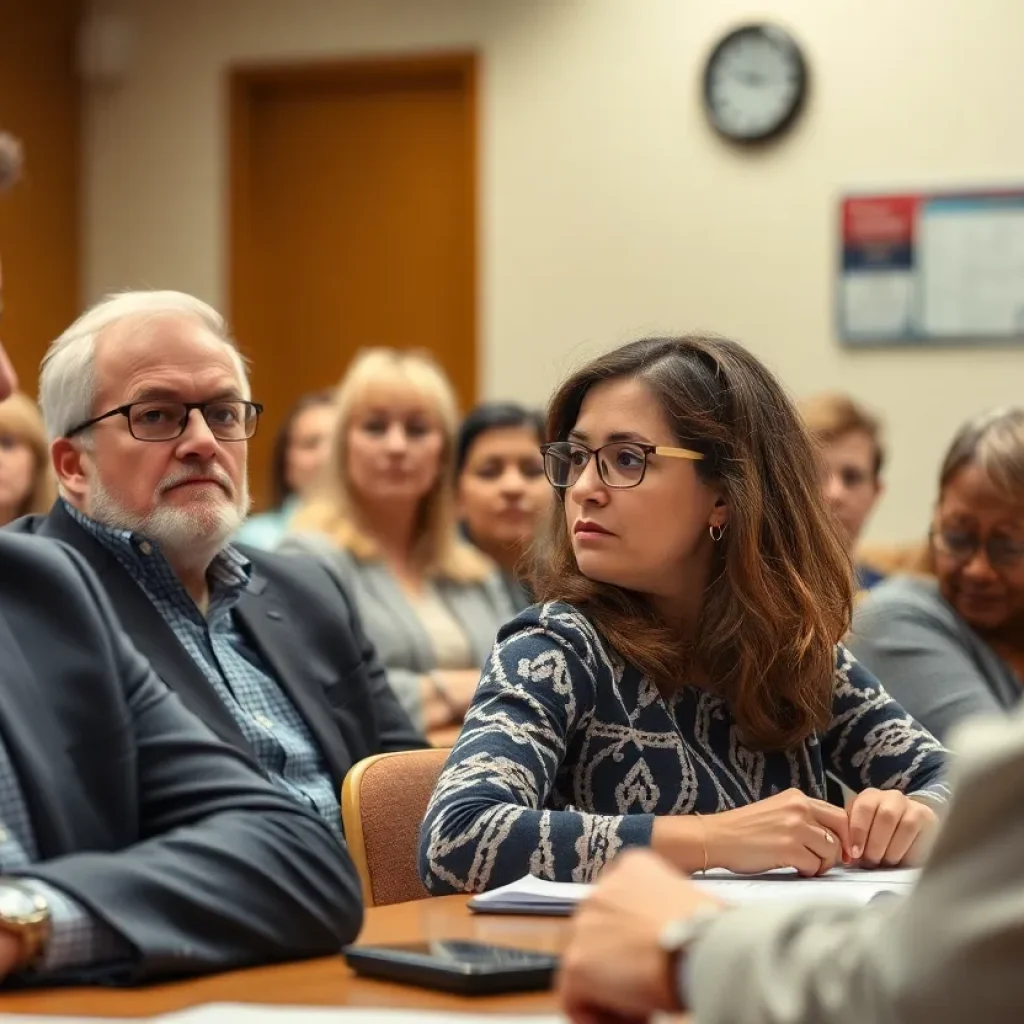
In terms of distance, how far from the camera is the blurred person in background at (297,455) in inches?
241

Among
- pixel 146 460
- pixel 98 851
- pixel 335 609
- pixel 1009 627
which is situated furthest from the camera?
pixel 1009 627

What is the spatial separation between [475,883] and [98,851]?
477mm

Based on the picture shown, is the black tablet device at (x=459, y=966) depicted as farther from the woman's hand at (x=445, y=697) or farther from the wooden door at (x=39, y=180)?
the wooden door at (x=39, y=180)

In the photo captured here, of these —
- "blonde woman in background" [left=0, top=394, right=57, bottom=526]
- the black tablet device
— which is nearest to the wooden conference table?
the black tablet device

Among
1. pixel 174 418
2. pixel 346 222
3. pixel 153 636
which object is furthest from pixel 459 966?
pixel 346 222

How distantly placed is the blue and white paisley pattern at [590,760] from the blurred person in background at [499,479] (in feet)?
9.10

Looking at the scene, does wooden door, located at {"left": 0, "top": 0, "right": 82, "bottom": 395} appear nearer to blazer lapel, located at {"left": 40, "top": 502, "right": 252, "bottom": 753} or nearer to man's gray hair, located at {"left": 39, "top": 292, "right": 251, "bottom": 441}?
man's gray hair, located at {"left": 39, "top": 292, "right": 251, "bottom": 441}

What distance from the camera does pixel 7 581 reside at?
1671mm

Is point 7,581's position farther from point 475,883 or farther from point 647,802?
point 647,802

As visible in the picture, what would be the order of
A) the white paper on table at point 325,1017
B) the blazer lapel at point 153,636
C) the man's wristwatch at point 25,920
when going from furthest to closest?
1. the blazer lapel at point 153,636
2. the man's wristwatch at point 25,920
3. the white paper on table at point 325,1017

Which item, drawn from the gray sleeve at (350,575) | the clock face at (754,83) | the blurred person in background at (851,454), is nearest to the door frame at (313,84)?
the clock face at (754,83)

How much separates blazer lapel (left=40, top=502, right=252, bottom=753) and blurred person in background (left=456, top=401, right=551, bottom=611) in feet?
8.39

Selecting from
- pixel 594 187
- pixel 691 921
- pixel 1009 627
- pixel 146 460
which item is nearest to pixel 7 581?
pixel 691 921

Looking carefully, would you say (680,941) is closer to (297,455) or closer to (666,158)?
(297,455)
